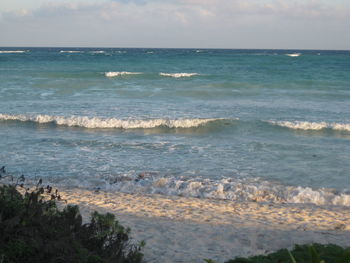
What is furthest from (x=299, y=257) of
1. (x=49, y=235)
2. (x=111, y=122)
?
(x=111, y=122)

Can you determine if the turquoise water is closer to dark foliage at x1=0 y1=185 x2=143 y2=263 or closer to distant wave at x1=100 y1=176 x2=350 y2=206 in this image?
distant wave at x1=100 y1=176 x2=350 y2=206

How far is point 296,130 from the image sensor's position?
53.6ft

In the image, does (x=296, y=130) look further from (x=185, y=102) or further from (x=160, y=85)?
(x=160, y=85)

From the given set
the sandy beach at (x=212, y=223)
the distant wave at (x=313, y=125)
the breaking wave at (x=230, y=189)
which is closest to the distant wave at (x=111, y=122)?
the distant wave at (x=313, y=125)

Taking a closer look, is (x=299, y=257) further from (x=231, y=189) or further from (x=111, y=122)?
(x=111, y=122)

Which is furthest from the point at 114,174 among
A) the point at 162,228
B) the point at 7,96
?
the point at 7,96

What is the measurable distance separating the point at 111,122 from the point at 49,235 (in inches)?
524

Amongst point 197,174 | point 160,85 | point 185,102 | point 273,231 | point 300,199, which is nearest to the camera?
point 273,231

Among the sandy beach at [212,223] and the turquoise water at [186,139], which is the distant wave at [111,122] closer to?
the turquoise water at [186,139]

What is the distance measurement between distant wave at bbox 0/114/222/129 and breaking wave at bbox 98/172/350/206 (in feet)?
21.8

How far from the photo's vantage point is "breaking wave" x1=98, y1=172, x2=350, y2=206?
9.02 m

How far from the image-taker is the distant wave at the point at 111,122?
1680cm

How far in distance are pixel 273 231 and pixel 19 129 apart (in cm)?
1209

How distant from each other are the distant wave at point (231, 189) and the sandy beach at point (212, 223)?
0.35 meters
